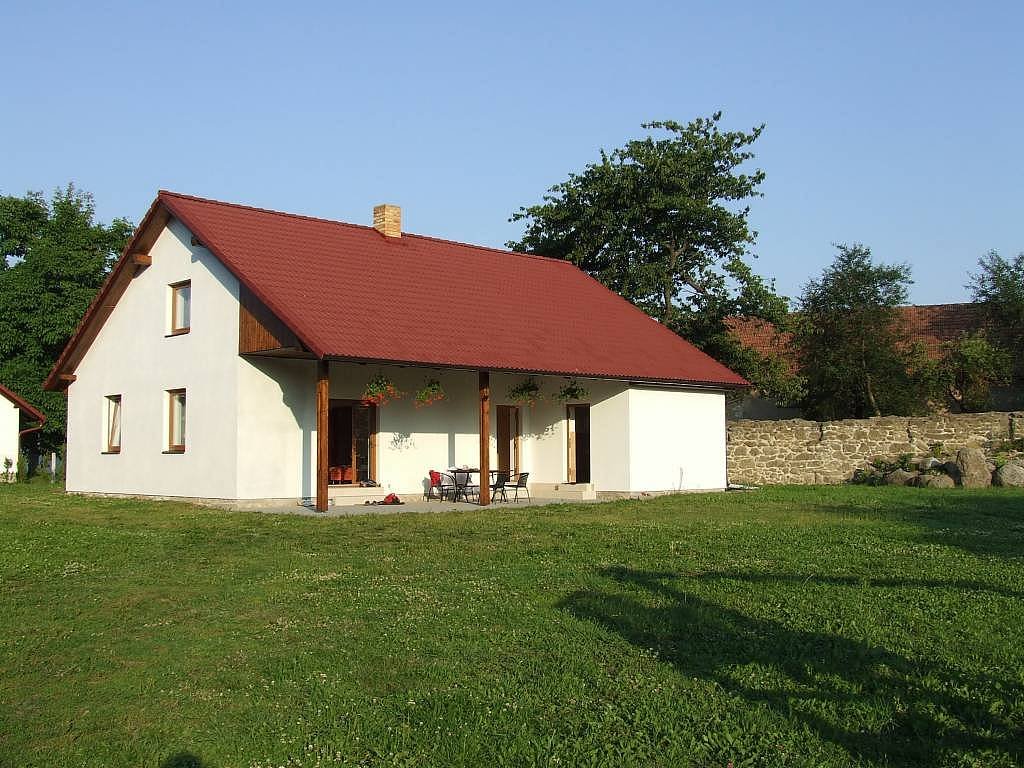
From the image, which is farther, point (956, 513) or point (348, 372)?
point (348, 372)

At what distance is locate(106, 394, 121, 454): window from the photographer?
2286cm

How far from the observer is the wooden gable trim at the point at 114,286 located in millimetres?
21453

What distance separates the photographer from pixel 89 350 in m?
23.9

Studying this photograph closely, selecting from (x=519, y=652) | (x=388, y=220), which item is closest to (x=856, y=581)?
(x=519, y=652)

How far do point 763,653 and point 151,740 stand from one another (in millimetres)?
3608

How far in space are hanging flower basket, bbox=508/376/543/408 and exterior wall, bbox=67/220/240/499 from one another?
624 cm

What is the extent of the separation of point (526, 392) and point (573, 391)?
1.00m

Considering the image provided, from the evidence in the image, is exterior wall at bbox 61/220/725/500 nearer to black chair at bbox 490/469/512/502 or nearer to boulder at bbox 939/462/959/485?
black chair at bbox 490/469/512/502

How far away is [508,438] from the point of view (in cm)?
2375

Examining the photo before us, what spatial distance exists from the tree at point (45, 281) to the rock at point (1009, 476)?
31235mm

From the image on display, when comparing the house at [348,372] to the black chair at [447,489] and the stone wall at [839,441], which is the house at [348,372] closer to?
the black chair at [447,489]

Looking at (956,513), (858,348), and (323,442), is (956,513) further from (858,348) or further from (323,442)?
(858,348)

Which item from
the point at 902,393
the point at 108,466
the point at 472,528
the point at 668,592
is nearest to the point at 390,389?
the point at 472,528

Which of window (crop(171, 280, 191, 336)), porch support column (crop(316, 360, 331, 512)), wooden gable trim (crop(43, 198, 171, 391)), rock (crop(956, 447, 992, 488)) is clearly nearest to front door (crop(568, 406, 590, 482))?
porch support column (crop(316, 360, 331, 512))
